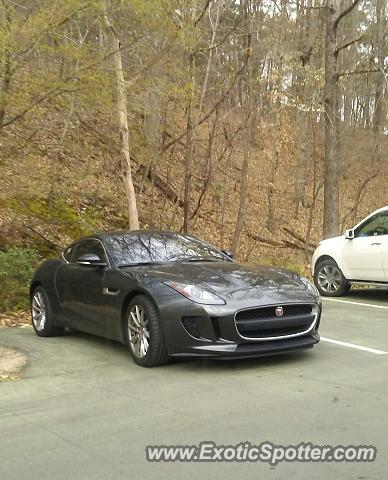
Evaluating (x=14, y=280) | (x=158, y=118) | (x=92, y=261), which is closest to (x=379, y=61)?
(x=158, y=118)

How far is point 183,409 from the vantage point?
512 cm

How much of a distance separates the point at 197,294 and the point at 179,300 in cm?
19

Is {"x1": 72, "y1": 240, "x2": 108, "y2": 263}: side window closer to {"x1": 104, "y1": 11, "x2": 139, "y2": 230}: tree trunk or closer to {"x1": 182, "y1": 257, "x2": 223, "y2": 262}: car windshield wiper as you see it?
{"x1": 182, "y1": 257, "x2": 223, "y2": 262}: car windshield wiper

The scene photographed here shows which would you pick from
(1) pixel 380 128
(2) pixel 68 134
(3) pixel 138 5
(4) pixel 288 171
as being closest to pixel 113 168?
(2) pixel 68 134

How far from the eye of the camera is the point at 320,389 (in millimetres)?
5602

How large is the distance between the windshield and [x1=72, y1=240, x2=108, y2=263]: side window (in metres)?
0.11

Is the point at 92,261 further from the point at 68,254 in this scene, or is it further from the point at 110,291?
the point at 68,254

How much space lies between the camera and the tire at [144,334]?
6383 millimetres

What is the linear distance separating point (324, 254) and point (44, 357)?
6.75m

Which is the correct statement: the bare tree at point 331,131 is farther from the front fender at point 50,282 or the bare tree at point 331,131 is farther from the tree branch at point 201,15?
the front fender at point 50,282

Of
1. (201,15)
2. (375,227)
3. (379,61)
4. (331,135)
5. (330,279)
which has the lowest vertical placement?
(330,279)

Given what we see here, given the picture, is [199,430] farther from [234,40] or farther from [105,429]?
[234,40]

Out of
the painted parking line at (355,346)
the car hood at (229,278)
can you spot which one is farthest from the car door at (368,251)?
the car hood at (229,278)

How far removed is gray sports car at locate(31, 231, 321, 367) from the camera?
→ 20.4 feet
